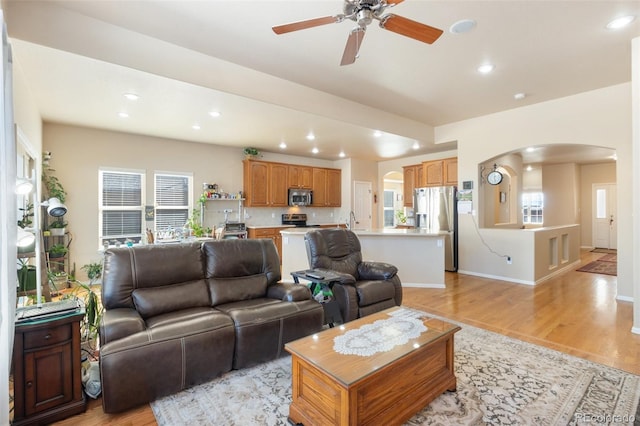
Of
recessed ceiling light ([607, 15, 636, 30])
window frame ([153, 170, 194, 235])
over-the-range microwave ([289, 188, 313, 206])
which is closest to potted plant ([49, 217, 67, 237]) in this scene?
window frame ([153, 170, 194, 235])

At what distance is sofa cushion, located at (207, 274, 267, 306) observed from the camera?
9.18 ft

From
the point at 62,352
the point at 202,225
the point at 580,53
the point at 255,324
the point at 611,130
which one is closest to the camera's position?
the point at 62,352

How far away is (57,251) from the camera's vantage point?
4.67m

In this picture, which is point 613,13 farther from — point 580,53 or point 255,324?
point 255,324

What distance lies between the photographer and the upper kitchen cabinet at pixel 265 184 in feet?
23.2

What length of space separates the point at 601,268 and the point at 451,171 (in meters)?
3.72

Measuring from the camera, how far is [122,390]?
6.24 ft

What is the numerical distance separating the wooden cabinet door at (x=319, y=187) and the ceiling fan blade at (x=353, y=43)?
5587mm

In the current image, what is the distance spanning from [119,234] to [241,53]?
438 centimetres

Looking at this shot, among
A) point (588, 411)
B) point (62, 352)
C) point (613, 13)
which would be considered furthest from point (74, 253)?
point (613, 13)

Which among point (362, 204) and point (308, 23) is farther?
point (362, 204)

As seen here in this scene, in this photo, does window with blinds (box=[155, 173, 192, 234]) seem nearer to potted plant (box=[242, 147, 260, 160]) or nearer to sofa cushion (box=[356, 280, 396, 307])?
potted plant (box=[242, 147, 260, 160])

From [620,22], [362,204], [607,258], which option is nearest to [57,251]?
[362,204]

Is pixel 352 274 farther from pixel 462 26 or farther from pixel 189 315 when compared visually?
pixel 462 26
